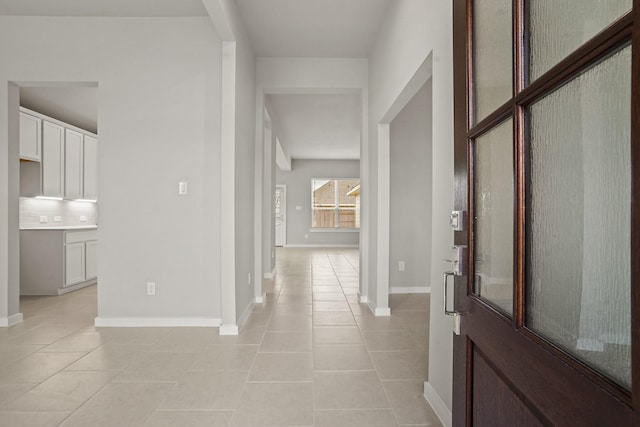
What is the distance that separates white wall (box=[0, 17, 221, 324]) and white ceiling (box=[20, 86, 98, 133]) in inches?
40.3

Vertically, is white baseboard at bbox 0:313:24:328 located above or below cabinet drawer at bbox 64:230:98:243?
below

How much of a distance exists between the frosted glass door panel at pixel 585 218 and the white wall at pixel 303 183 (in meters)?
10.9

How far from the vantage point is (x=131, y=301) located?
3.49m

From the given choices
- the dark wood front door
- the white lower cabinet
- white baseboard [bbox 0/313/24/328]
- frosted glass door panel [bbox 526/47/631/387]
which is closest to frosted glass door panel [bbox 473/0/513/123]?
the dark wood front door

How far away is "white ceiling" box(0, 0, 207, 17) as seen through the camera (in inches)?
127

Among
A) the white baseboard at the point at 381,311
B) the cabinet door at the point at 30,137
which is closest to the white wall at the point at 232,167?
the white baseboard at the point at 381,311

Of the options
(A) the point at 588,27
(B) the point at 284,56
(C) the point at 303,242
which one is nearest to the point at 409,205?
(B) the point at 284,56

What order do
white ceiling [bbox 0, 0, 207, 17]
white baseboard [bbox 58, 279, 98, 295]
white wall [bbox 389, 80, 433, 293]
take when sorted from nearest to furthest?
white ceiling [bbox 0, 0, 207, 17], white baseboard [bbox 58, 279, 98, 295], white wall [bbox 389, 80, 433, 293]

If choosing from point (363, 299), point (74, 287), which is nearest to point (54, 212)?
point (74, 287)

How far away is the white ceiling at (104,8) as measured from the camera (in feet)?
10.6

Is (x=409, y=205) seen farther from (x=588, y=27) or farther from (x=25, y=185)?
(x=25, y=185)

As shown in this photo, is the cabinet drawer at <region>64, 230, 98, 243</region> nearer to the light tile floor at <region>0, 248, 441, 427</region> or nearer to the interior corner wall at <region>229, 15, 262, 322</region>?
the light tile floor at <region>0, 248, 441, 427</region>

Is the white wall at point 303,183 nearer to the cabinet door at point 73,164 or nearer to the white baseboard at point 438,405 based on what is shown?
the cabinet door at point 73,164

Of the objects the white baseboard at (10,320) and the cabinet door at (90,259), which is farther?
the cabinet door at (90,259)
